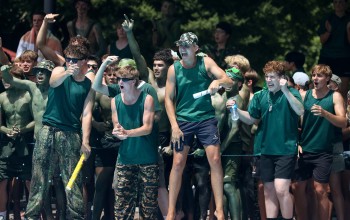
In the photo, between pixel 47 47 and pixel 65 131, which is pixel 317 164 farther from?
pixel 47 47

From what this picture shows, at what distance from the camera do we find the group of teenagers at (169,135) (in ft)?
47.4

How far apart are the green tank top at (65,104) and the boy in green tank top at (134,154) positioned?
51 centimetres

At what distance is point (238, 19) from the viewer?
2619 centimetres

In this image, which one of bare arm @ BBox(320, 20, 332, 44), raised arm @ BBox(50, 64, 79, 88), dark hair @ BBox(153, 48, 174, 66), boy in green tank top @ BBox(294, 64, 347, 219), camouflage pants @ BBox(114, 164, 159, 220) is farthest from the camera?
bare arm @ BBox(320, 20, 332, 44)

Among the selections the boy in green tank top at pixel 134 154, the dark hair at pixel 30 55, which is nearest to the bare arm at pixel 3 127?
the dark hair at pixel 30 55

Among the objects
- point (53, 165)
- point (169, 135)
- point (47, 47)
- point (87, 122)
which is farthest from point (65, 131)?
point (47, 47)

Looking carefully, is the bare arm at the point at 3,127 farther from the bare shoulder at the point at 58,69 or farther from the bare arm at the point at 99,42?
the bare arm at the point at 99,42

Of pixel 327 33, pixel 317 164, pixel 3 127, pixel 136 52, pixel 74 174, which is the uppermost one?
pixel 327 33

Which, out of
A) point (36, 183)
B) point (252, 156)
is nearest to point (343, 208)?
point (252, 156)

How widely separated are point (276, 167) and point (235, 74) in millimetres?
1407

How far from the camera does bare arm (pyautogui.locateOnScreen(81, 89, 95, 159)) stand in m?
14.6

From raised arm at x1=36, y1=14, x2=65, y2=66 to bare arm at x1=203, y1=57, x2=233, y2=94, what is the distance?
2311mm

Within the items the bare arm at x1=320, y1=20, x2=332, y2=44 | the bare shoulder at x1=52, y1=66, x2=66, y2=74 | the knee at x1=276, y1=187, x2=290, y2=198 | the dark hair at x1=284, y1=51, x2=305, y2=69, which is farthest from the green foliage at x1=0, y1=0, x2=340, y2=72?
the knee at x1=276, y1=187, x2=290, y2=198

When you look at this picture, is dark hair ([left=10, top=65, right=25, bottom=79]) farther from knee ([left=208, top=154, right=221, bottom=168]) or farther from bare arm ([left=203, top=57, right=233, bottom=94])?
knee ([left=208, top=154, right=221, bottom=168])
